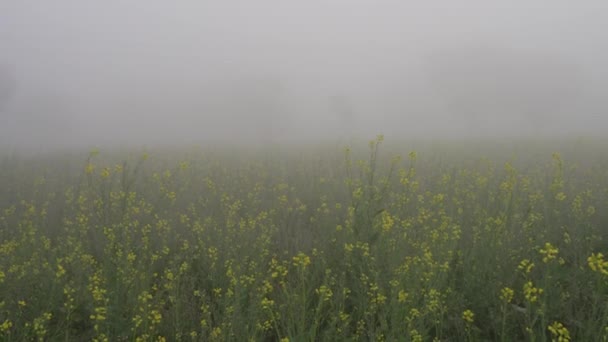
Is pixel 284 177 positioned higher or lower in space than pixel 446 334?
higher

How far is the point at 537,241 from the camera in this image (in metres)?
4.07

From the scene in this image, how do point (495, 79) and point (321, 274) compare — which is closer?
point (321, 274)

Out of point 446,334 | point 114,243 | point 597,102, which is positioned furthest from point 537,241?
point 597,102

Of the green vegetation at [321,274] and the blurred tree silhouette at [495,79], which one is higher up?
the blurred tree silhouette at [495,79]

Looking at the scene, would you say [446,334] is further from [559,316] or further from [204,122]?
[204,122]

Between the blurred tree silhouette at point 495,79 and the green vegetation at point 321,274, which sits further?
the blurred tree silhouette at point 495,79

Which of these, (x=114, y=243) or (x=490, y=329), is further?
(x=114, y=243)

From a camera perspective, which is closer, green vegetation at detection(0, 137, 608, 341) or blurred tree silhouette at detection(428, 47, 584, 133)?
green vegetation at detection(0, 137, 608, 341)

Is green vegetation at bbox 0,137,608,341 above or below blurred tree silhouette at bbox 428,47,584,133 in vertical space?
below

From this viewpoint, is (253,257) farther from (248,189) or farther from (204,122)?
(204,122)

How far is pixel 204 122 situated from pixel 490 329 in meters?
66.7

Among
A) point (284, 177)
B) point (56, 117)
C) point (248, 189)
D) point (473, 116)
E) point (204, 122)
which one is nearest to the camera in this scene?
point (248, 189)

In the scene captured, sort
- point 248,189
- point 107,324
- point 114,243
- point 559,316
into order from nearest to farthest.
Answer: point 107,324 < point 559,316 < point 114,243 < point 248,189

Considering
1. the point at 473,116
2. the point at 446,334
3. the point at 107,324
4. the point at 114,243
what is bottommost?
the point at 446,334
